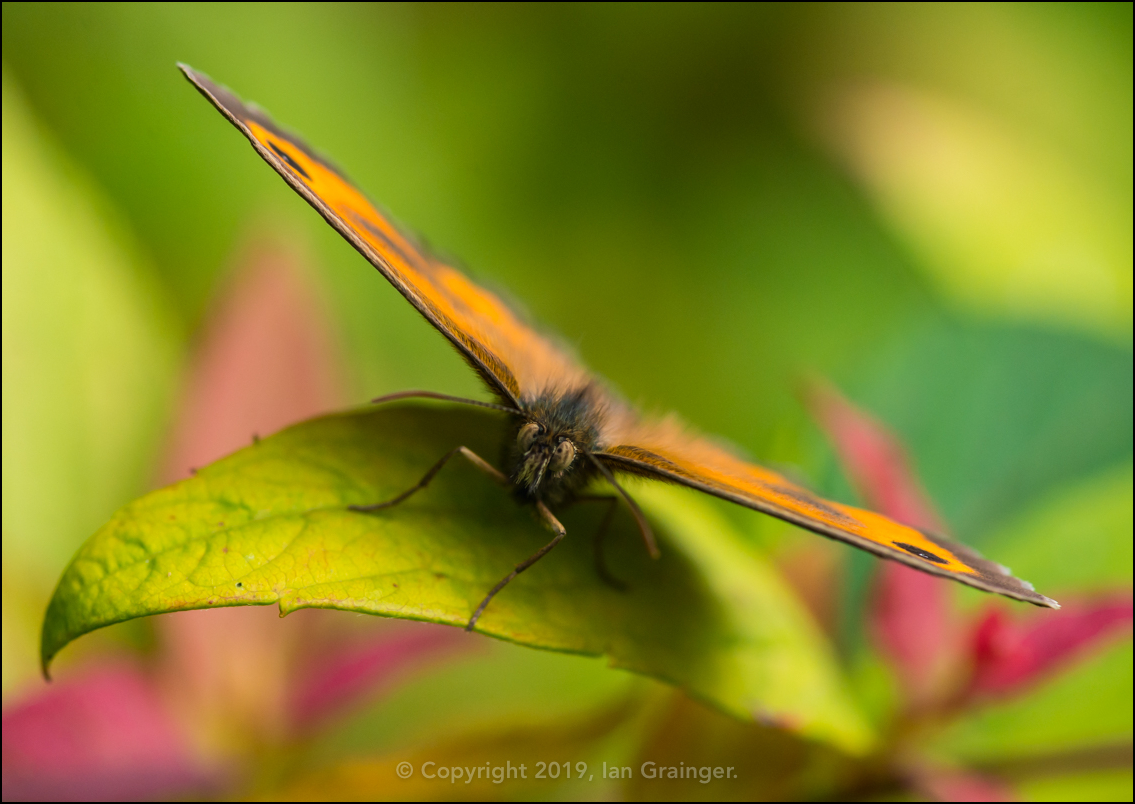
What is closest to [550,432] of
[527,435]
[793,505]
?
[527,435]

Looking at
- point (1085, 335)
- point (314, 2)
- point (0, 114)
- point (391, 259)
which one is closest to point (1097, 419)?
point (1085, 335)

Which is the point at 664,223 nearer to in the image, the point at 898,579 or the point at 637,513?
the point at 898,579

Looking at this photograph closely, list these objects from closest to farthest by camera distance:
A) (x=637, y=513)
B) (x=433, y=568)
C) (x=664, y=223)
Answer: (x=433, y=568) → (x=637, y=513) → (x=664, y=223)

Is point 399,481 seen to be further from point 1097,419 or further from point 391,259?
point 1097,419

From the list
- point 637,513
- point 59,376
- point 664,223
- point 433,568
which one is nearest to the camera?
point 433,568

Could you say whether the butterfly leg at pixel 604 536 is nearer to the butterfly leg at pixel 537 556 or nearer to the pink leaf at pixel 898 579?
the butterfly leg at pixel 537 556

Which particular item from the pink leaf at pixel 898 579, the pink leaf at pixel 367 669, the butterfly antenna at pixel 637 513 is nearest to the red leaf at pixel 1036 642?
the pink leaf at pixel 898 579

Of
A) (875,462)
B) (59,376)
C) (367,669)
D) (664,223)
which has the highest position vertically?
(664,223)
